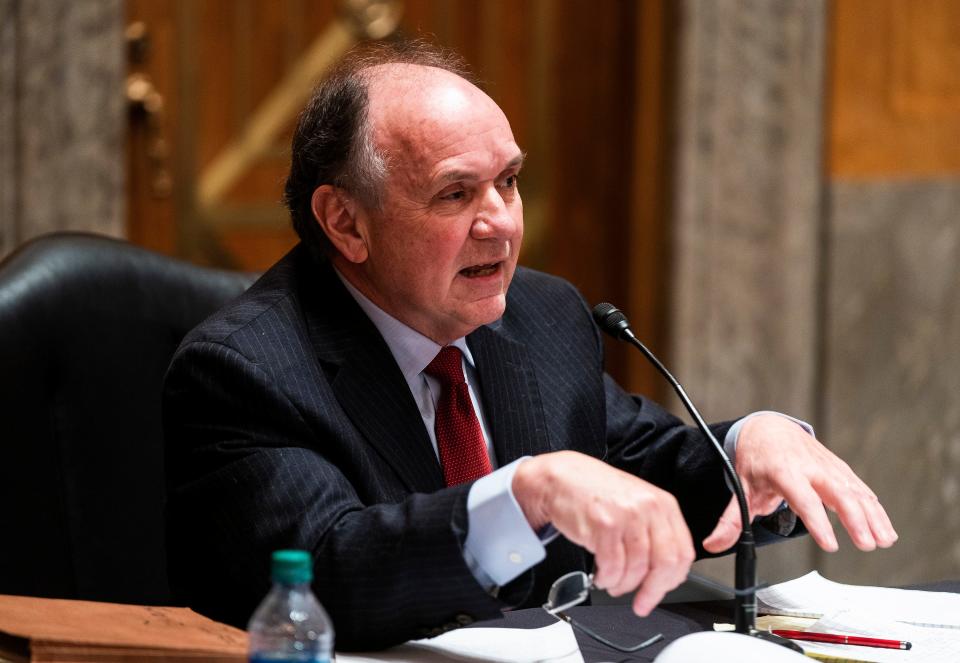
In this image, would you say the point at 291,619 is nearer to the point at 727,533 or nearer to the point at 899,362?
the point at 727,533

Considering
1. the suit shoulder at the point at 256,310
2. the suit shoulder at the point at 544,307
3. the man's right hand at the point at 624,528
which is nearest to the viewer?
the man's right hand at the point at 624,528


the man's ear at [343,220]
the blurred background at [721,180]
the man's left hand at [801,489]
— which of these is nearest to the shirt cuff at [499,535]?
the man's left hand at [801,489]

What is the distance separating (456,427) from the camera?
1.98 meters

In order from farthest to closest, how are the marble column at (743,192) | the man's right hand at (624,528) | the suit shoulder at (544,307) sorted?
the marble column at (743,192), the suit shoulder at (544,307), the man's right hand at (624,528)

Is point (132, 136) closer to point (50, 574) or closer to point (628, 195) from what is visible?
point (628, 195)

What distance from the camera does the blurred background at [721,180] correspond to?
12.4 feet

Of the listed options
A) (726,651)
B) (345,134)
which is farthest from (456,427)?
(726,651)

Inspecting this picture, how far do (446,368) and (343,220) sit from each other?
250 mm

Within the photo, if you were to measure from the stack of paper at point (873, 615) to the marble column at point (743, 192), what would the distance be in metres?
2.21

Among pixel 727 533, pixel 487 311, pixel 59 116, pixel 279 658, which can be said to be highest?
pixel 59 116

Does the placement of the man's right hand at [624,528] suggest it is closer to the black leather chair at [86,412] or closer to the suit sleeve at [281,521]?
the suit sleeve at [281,521]

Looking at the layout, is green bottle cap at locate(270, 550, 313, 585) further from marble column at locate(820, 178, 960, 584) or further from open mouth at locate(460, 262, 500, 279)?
marble column at locate(820, 178, 960, 584)

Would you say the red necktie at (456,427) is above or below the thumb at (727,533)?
above

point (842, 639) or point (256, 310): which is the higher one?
point (256, 310)
